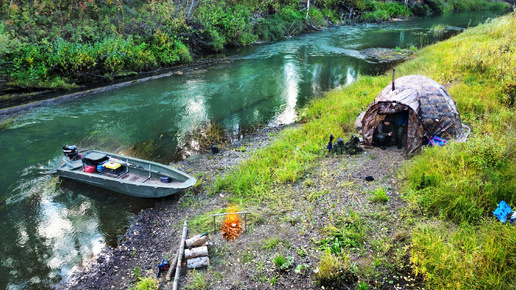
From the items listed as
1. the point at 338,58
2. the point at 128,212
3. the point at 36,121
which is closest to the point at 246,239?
the point at 128,212

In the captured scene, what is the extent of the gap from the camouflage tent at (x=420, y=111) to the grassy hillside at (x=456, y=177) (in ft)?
2.70

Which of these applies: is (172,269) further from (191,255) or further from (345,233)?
(345,233)

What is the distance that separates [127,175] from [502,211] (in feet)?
39.1

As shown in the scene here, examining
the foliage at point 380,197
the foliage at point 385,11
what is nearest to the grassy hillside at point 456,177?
the foliage at point 380,197

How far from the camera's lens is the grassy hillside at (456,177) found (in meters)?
6.29

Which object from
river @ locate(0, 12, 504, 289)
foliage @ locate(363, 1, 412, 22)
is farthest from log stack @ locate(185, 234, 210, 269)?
foliage @ locate(363, 1, 412, 22)

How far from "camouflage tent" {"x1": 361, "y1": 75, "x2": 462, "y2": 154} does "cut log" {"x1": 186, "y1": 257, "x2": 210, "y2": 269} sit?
850cm

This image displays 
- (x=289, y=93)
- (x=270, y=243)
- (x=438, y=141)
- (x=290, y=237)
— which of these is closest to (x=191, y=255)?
(x=270, y=243)

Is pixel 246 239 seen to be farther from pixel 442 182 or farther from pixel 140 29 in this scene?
pixel 140 29

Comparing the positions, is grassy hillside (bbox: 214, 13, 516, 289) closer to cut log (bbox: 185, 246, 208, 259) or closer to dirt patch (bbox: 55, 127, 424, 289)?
dirt patch (bbox: 55, 127, 424, 289)

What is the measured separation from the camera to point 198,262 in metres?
7.44

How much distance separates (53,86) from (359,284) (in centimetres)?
2413

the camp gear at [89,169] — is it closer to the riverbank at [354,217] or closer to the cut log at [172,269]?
the riverbank at [354,217]

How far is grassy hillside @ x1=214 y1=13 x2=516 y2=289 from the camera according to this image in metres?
6.29
